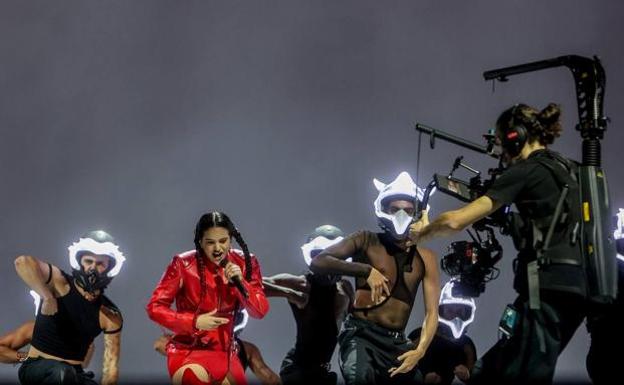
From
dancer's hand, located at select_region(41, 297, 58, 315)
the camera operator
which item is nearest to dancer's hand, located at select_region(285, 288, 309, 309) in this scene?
dancer's hand, located at select_region(41, 297, 58, 315)

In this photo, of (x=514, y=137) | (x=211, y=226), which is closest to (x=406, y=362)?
(x=211, y=226)

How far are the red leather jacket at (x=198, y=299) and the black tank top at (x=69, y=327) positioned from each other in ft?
3.58

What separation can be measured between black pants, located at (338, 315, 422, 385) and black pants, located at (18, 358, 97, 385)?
2.00 m

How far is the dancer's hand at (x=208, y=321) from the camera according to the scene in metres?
4.73

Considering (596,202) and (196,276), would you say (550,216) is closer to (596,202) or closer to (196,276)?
(596,202)

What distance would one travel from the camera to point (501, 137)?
413 centimetres

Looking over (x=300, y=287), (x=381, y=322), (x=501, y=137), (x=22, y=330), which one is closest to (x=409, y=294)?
(x=381, y=322)

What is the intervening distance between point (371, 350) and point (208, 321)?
3.90 feet

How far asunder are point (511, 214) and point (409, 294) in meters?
1.71

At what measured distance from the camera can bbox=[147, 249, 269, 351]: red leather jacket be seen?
4863mm

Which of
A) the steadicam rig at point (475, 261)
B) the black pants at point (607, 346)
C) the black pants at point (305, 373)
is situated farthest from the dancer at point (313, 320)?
the black pants at point (607, 346)

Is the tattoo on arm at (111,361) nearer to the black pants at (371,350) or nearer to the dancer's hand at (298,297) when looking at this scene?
the dancer's hand at (298,297)

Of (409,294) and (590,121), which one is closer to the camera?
(590,121)

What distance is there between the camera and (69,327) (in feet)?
18.8
